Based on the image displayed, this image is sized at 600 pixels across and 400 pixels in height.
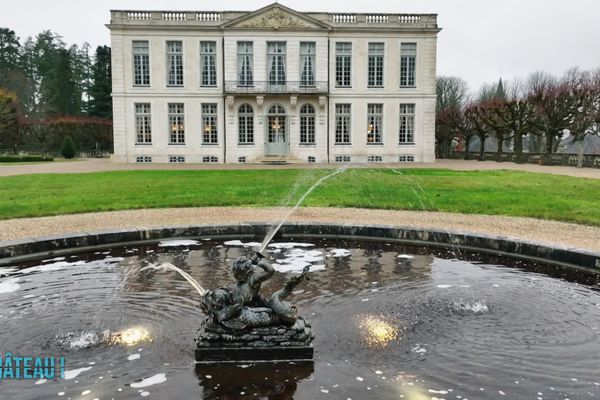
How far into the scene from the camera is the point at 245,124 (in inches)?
1468

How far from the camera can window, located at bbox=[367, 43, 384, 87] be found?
122 ft

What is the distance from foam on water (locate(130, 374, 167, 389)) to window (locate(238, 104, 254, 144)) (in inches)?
1333

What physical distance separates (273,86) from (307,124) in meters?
3.62

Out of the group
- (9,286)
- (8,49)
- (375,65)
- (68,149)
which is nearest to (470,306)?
(9,286)

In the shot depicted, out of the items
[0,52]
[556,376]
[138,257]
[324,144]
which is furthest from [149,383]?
[0,52]

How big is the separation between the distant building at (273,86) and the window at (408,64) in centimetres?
7

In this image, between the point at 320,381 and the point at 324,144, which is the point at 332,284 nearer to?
the point at 320,381

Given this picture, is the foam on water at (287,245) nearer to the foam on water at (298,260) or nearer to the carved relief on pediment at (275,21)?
the foam on water at (298,260)

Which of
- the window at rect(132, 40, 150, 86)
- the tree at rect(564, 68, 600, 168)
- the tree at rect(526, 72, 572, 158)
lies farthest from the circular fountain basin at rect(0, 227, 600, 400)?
the tree at rect(526, 72, 572, 158)

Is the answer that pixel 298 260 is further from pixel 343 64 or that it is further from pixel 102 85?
pixel 102 85

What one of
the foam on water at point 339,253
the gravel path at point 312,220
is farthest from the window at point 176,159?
the foam on water at point 339,253

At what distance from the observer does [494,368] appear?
13.5ft

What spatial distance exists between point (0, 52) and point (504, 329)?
80.8 metres

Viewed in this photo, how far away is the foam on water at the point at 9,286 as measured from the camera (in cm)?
609
